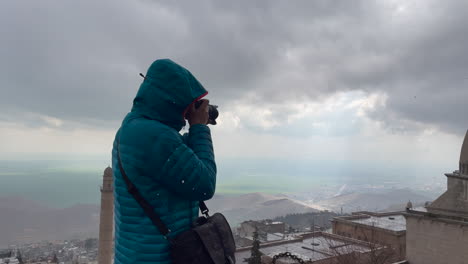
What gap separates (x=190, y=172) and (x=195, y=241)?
1.25 feet

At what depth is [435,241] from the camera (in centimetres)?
1098

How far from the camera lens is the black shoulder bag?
173 cm

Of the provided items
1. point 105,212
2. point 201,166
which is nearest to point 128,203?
point 201,166

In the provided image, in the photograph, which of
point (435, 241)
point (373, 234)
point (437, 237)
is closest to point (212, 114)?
point (437, 237)

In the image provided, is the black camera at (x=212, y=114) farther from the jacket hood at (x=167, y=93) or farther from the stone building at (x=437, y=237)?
the stone building at (x=437, y=237)

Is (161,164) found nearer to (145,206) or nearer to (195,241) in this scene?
(145,206)

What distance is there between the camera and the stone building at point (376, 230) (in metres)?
20.7

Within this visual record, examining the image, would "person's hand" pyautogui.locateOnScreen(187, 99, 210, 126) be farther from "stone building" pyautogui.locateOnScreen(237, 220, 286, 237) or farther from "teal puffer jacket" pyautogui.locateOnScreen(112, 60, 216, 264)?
"stone building" pyautogui.locateOnScreen(237, 220, 286, 237)

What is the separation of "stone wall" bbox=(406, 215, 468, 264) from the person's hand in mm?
11587

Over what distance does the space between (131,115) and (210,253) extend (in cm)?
94

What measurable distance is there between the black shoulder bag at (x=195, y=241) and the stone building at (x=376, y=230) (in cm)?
1996

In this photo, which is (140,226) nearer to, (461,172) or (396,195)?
(461,172)

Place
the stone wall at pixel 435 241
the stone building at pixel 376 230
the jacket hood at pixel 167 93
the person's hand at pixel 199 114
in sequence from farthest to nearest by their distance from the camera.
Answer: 1. the stone building at pixel 376 230
2. the stone wall at pixel 435 241
3. the person's hand at pixel 199 114
4. the jacket hood at pixel 167 93

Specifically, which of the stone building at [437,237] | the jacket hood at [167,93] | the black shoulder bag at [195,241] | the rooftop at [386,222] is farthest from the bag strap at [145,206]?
the rooftop at [386,222]
